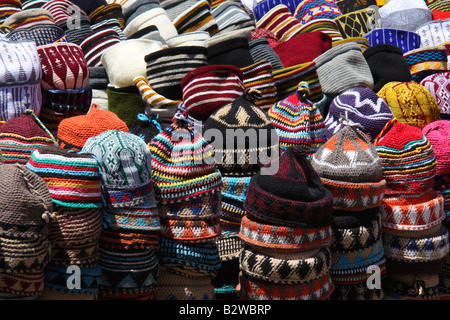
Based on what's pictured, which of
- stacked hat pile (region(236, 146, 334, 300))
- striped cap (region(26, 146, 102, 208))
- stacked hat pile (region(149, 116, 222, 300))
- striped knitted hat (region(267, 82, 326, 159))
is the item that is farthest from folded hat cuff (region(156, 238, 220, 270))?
striped knitted hat (region(267, 82, 326, 159))

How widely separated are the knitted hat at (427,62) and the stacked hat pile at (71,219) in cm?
269

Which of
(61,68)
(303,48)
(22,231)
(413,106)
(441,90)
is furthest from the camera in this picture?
(303,48)

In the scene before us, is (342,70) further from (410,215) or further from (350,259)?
(350,259)

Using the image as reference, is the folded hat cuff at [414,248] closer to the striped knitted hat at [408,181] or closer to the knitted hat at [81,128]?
the striped knitted hat at [408,181]

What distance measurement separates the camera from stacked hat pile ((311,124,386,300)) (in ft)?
7.70

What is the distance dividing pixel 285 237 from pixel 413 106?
1518 millimetres

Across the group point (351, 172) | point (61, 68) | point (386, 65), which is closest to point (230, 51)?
point (61, 68)

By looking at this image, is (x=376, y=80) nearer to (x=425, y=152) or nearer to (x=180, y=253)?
(x=425, y=152)

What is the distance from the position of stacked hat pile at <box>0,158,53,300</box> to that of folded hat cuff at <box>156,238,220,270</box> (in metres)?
0.50

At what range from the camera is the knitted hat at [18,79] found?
2.46 m

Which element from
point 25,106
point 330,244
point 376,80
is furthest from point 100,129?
point 376,80

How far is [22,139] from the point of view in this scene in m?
2.15

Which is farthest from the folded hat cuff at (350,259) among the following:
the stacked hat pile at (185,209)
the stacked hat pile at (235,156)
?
the stacked hat pile at (185,209)

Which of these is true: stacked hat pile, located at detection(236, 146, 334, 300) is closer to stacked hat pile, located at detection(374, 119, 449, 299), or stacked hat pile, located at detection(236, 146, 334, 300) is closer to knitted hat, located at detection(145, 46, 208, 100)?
stacked hat pile, located at detection(374, 119, 449, 299)
